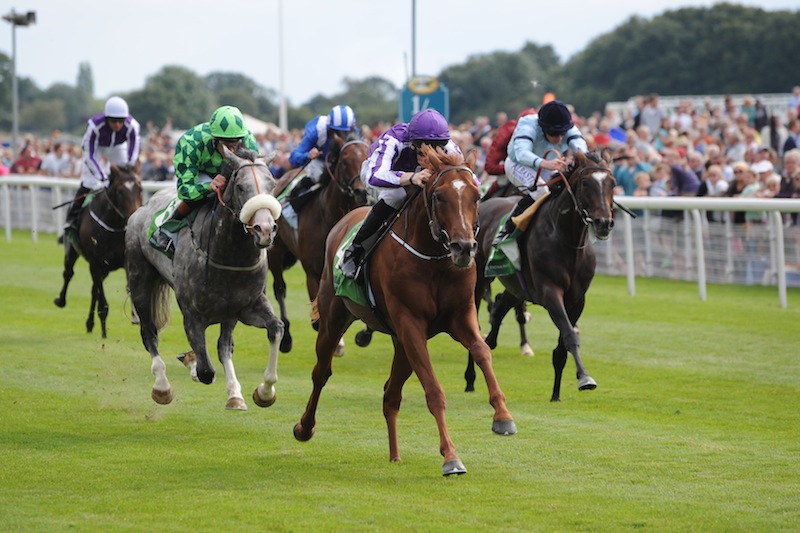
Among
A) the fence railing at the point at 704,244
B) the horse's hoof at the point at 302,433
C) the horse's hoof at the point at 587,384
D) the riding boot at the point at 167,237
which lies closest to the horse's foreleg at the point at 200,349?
the riding boot at the point at 167,237

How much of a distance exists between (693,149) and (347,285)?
39.8ft

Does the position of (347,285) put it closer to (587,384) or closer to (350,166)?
(587,384)

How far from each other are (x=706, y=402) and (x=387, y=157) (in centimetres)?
325

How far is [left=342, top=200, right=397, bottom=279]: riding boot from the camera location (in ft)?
24.2

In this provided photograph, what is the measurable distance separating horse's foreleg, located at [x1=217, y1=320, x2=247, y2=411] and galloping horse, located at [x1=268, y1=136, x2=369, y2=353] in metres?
2.36

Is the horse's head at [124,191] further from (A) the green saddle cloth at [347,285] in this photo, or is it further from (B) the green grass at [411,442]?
(A) the green saddle cloth at [347,285]

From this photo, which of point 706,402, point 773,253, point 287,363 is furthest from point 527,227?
point 773,253

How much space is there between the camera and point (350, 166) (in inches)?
436

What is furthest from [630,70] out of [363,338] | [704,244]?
[363,338]

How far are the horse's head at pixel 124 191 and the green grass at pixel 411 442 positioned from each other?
1.27 m

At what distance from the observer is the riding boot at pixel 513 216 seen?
397 inches

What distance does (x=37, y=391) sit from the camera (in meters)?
9.61

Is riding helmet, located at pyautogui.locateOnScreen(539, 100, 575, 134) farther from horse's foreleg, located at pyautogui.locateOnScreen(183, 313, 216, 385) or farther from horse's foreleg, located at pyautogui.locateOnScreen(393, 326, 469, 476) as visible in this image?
horse's foreleg, located at pyautogui.locateOnScreen(393, 326, 469, 476)

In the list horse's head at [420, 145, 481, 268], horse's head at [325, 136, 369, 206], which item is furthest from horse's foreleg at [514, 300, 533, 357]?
horse's head at [420, 145, 481, 268]
